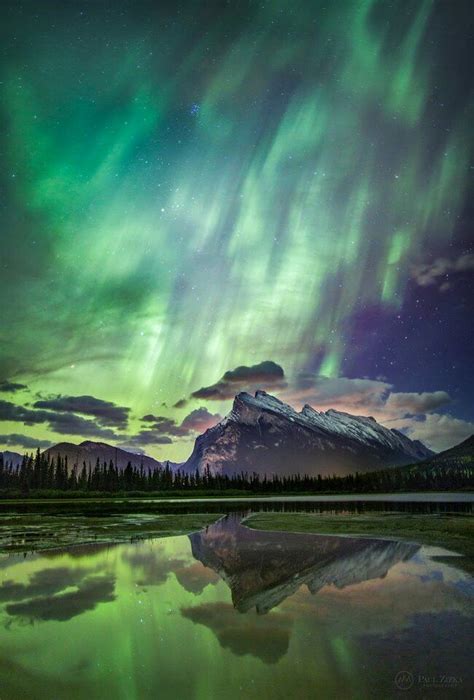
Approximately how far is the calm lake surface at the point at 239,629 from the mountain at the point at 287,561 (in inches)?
6.3

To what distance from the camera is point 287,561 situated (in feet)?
83.3

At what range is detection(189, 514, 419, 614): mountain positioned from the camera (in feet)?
63.1

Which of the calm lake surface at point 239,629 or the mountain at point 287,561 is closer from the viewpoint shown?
the calm lake surface at point 239,629

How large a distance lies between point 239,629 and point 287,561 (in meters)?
12.0

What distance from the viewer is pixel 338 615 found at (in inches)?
603

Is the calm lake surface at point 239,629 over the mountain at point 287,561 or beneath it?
over

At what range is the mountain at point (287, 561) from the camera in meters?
19.2

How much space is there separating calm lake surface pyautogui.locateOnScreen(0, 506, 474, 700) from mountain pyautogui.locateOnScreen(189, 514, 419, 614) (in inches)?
6.3

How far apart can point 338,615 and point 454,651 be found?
4.37 metres

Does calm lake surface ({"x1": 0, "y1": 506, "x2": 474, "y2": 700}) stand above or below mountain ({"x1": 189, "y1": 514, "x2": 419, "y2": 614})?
above

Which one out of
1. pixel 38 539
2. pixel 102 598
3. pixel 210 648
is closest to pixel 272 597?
pixel 210 648

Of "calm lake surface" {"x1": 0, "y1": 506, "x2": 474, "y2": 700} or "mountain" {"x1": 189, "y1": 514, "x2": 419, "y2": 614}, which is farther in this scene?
"mountain" {"x1": 189, "y1": 514, "x2": 419, "y2": 614}

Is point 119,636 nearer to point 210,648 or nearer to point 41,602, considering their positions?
point 210,648

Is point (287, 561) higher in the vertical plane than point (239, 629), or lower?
lower
